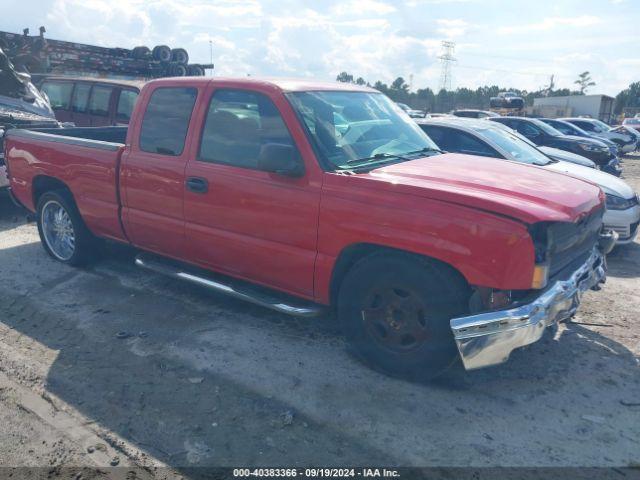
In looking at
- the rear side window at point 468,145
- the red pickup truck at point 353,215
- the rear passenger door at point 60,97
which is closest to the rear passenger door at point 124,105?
the rear passenger door at point 60,97

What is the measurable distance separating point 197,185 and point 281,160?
0.97 m

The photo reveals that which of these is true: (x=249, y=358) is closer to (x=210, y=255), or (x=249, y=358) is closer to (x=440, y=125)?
(x=210, y=255)

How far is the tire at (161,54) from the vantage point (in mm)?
14234

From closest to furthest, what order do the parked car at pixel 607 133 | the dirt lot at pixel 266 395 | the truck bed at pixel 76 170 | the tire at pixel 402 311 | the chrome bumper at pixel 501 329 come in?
the dirt lot at pixel 266 395, the chrome bumper at pixel 501 329, the tire at pixel 402 311, the truck bed at pixel 76 170, the parked car at pixel 607 133

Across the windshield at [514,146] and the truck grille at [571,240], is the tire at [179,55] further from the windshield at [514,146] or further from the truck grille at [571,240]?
the truck grille at [571,240]

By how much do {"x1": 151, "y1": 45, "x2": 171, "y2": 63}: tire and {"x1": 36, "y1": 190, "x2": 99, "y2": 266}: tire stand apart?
938 centimetres

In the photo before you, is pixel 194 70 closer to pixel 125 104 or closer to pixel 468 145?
pixel 125 104

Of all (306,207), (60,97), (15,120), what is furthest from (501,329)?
(60,97)

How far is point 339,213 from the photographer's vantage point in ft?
11.8

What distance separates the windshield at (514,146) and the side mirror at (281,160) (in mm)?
4225

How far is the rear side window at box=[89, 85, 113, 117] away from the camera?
32.1 feet

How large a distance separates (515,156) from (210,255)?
177 inches

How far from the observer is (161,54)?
14258mm

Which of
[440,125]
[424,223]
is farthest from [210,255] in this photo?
[440,125]
